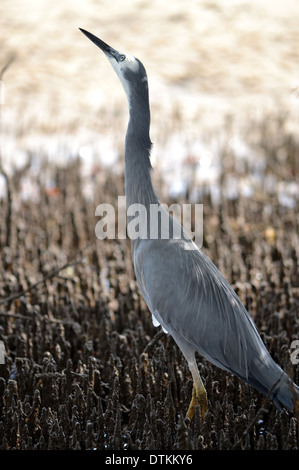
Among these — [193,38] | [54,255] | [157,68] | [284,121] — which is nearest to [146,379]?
[54,255]

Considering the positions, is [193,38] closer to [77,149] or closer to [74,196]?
[77,149]

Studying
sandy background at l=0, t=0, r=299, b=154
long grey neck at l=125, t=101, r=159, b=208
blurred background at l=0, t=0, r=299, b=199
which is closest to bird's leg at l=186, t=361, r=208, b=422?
long grey neck at l=125, t=101, r=159, b=208

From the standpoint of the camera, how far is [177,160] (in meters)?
8.24

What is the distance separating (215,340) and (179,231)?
1.93 feet

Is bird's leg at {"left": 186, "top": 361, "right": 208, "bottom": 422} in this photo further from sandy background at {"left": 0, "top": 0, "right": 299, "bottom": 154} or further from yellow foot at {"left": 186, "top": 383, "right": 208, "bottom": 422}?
sandy background at {"left": 0, "top": 0, "right": 299, "bottom": 154}

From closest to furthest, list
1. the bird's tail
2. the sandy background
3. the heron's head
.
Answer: the bird's tail
the heron's head
the sandy background

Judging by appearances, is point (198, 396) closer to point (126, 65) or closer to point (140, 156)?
point (140, 156)

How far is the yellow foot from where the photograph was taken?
3037mm

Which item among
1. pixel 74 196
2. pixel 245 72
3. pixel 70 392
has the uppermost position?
pixel 245 72

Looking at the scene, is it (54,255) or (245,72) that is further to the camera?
(245,72)

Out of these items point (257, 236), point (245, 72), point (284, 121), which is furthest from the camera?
point (245, 72)

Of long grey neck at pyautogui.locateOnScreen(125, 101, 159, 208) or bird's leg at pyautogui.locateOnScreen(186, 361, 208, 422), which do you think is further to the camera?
long grey neck at pyautogui.locateOnScreen(125, 101, 159, 208)

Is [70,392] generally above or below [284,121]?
below

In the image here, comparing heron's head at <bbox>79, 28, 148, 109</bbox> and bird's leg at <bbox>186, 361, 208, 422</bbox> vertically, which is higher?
heron's head at <bbox>79, 28, 148, 109</bbox>
